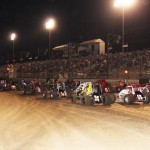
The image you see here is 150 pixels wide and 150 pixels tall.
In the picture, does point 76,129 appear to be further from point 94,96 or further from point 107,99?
point 94,96

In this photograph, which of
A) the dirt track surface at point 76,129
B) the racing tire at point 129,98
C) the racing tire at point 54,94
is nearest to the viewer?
the dirt track surface at point 76,129

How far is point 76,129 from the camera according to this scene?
10.9 meters

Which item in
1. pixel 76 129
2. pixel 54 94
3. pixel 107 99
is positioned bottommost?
pixel 76 129

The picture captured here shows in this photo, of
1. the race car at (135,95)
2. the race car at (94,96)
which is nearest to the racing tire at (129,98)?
the race car at (135,95)

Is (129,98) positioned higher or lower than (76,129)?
higher

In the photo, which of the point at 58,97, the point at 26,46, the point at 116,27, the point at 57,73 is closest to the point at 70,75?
Result: the point at 57,73

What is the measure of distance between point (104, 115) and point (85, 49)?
117 ft

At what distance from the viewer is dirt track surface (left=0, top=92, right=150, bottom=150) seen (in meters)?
8.79

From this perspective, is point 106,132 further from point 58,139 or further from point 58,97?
point 58,97

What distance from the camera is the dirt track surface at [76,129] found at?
8.79m

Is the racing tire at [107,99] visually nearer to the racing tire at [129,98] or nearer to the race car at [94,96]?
the race car at [94,96]

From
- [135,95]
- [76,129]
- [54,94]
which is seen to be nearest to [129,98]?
[135,95]

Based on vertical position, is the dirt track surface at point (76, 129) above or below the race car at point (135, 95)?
below

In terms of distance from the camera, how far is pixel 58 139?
945 cm
